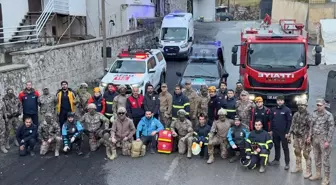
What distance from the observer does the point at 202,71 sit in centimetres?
1587

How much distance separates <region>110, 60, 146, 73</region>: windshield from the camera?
16156 mm

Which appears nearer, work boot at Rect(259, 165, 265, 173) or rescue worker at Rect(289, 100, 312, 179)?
rescue worker at Rect(289, 100, 312, 179)

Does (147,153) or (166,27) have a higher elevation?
(166,27)

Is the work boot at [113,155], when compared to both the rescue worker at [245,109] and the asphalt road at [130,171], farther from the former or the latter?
the rescue worker at [245,109]

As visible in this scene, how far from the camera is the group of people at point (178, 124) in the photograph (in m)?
9.21

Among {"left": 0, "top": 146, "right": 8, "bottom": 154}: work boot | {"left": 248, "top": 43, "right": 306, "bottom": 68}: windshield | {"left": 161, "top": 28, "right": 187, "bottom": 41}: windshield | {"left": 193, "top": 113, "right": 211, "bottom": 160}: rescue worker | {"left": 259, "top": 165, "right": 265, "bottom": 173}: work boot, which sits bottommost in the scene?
{"left": 259, "top": 165, "right": 265, "bottom": 173}: work boot

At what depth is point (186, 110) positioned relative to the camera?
1129 centimetres

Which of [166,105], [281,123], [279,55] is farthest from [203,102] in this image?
[279,55]

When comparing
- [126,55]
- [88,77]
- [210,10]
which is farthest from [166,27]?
[210,10]

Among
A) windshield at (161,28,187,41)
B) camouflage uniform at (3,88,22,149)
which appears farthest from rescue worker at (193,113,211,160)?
windshield at (161,28,187,41)

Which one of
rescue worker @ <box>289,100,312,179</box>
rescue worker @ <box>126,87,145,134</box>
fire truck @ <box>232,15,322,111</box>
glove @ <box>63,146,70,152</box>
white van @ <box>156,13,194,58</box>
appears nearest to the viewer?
rescue worker @ <box>289,100,312,179</box>

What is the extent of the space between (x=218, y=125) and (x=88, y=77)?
1096cm

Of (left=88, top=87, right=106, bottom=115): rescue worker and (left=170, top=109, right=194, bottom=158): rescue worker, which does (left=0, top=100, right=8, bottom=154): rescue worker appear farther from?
(left=170, top=109, right=194, bottom=158): rescue worker

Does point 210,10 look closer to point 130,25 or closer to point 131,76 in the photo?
point 130,25
